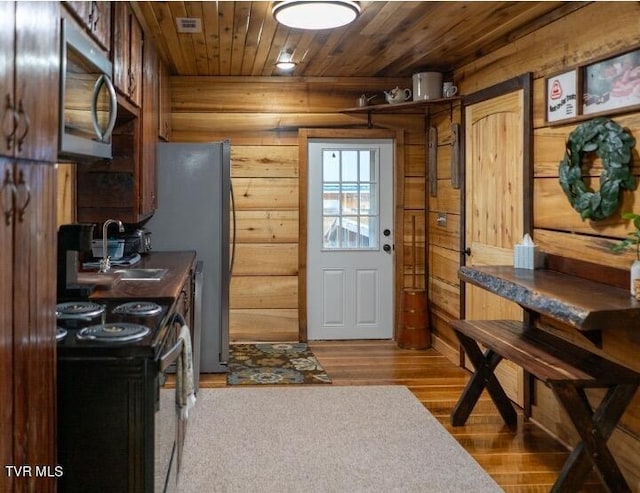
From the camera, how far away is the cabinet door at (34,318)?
127cm

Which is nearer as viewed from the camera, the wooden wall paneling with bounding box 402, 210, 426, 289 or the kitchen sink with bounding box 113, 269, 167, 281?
the kitchen sink with bounding box 113, 269, 167, 281

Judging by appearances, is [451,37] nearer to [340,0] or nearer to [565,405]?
[340,0]

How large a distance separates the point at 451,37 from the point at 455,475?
2.72 m

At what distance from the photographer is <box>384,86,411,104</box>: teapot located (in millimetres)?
5330

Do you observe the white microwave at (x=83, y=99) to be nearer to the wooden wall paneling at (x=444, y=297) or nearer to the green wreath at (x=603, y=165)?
the green wreath at (x=603, y=165)

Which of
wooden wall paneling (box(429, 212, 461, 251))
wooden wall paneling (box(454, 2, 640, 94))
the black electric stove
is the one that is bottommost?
the black electric stove

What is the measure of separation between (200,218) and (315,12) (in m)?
1.99

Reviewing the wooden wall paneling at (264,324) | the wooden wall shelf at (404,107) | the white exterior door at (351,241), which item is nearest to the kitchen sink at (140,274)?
the wooden wall paneling at (264,324)

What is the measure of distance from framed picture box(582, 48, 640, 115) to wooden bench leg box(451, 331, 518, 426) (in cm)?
139

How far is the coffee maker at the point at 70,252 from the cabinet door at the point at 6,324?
1.20 m

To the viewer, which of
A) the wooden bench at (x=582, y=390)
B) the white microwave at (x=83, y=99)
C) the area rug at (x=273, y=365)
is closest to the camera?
the white microwave at (x=83, y=99)

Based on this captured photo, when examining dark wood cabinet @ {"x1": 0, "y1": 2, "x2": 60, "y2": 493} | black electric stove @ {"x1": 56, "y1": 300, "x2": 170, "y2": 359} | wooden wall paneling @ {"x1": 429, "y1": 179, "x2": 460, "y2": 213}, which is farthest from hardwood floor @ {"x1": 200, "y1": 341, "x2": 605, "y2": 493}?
dark wood cabinet @ {"x1": 0, "y1": 2, "x2": 60, "y2": 493}

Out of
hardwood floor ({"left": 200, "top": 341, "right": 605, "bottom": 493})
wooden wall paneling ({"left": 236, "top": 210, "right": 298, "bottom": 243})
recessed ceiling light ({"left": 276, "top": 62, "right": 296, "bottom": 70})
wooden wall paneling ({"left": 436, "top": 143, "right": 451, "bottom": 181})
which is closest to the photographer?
hardwood floor ({"left": 200, "top": 341, "right": 605, "bottom": 493})

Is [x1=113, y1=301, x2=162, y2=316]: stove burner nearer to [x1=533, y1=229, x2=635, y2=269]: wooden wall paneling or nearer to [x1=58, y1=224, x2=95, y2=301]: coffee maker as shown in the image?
[x1=58, y1=224, x2=95, y2=301]: coffee maker
